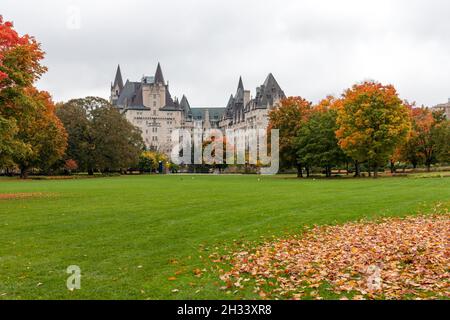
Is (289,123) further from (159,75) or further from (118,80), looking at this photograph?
(118,80)

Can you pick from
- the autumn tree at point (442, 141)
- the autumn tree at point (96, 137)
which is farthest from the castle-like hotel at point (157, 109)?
the autumn tree at point (442, 141)

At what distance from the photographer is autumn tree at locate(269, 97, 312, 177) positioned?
63312mm

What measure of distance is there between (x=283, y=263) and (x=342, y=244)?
2.43 m

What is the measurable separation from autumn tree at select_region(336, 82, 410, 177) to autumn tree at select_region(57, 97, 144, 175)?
4480cm

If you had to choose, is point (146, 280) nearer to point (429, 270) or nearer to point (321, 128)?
point (429, 270)

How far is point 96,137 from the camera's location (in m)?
82.7

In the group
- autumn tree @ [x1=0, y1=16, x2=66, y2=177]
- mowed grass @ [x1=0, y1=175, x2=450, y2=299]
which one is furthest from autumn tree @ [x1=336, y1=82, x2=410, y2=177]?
autumn tree @ [x1=0, y1=16, x2=66, y2=177]

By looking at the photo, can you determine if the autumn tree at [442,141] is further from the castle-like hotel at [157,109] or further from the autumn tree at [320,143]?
the castle-like hotel at [157,109]

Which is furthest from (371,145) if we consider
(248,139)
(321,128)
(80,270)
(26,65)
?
(248,139)

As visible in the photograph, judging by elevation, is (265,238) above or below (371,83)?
below

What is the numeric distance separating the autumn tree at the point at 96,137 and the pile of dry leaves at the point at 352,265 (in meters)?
73.4

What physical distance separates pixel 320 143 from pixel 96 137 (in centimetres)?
4429

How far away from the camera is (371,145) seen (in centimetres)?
5300

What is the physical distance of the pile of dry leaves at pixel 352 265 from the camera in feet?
23.3
